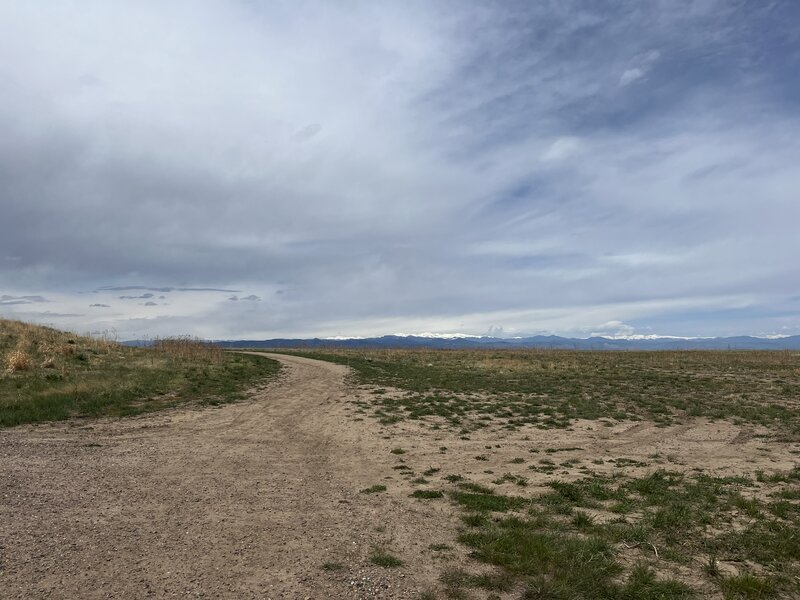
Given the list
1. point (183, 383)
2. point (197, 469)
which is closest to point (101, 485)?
point (197, 469)

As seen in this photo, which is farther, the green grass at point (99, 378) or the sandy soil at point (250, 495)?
the green grass at point (99, 378)

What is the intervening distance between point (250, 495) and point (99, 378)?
1676 cm

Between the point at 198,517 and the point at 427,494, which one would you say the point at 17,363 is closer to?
the point at 198,517

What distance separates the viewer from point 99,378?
850 inches

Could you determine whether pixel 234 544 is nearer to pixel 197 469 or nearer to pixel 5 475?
pixel 197 469

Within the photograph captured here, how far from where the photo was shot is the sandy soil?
581 cm

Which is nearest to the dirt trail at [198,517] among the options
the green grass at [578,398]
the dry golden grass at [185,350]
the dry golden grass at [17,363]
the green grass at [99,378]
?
the green grass at [99,378]

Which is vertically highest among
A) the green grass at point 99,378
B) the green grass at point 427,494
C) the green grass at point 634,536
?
the green grass at point 99,378

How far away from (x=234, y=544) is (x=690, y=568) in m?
6.34

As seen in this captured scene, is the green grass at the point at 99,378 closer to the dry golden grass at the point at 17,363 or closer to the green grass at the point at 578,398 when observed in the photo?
the dry golden grass at the point at 17,363

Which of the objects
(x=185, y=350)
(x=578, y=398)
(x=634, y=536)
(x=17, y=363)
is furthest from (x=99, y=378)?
(x=578, y=398)

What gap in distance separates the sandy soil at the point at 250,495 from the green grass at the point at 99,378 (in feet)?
6.34

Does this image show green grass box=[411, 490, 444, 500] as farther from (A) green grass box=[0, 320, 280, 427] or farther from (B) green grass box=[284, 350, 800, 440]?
(A) green grass box=[0, 320, 280, 427]

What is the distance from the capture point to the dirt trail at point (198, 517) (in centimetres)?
569
